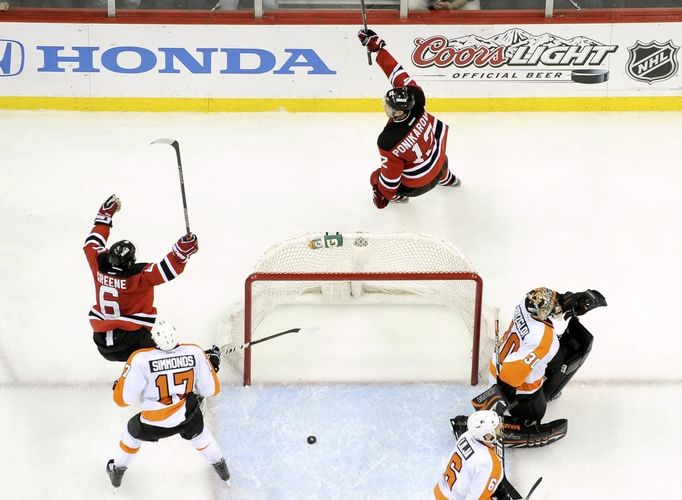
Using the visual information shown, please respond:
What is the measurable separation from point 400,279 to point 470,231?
4.80 ft

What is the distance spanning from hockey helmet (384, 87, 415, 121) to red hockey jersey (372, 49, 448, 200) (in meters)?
0.07

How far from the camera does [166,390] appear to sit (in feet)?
13.3

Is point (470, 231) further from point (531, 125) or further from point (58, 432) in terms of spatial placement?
point (58, 432)

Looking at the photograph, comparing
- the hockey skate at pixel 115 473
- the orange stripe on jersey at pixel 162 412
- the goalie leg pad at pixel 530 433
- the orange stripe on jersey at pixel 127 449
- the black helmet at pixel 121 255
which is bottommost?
the hockey skate at pixel 115 473

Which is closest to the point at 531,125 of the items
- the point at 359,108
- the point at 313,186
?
the point at 359,108

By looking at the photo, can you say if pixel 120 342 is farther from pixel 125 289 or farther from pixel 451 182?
pixel 451 182

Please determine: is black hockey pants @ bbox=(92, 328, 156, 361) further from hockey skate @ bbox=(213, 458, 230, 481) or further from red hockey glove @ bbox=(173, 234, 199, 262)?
hockey skate @ bbox=(213, 458, 230, 481)

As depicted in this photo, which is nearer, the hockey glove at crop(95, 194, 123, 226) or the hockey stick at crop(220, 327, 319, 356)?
the hockey stick at crop(220, 327, 319, 356)

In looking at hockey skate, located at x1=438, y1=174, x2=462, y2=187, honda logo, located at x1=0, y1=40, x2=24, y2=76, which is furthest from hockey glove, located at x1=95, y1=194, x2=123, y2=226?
honda logo, located at x1=0, y1=40, x2=24, y2=76

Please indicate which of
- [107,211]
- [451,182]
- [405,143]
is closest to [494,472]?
[107,211]

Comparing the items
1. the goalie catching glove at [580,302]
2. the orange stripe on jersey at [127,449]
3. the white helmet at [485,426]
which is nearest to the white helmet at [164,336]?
the orange stripe on jersey at [127,449]

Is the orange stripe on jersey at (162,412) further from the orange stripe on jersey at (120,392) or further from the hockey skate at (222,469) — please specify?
Result: the hockey skate at (222,469)

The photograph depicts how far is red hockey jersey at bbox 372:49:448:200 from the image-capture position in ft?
18.9

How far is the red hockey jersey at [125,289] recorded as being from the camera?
454cm
